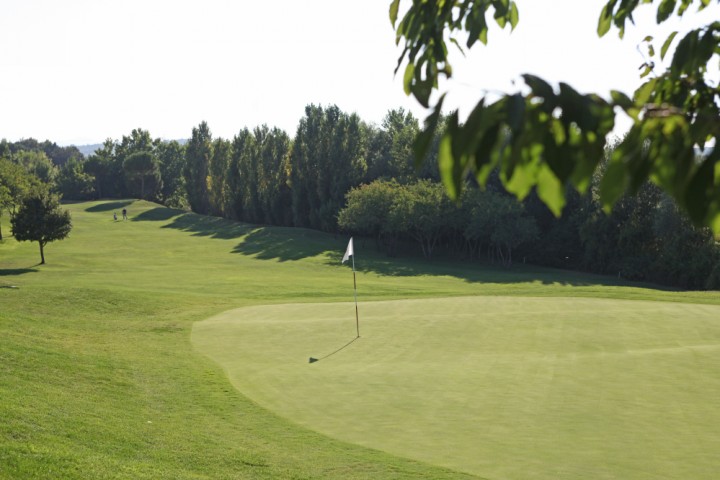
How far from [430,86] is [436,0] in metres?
0.84

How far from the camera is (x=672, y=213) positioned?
2391 inches

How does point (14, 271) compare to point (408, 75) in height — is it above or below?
below

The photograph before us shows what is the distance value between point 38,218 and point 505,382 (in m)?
41.8

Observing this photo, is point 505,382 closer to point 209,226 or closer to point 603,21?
point 603,21

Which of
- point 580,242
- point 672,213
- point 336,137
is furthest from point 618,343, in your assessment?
point 336,137

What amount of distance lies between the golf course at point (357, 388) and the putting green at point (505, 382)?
0.19 feet

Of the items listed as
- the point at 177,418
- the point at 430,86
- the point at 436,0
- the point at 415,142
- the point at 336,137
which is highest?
the point at 336,137

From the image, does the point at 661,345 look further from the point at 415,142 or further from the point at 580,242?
the point at 580,242

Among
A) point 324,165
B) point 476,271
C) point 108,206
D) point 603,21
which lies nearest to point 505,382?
point 603,21

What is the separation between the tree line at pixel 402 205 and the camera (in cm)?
6338

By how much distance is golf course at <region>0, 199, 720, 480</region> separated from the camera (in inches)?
441

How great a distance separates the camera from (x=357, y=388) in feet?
53.2

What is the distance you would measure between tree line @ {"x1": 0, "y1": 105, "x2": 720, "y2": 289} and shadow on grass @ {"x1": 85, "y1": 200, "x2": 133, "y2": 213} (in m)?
10.8

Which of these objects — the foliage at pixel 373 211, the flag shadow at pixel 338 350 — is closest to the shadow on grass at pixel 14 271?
the foliage at pixel 373 211
